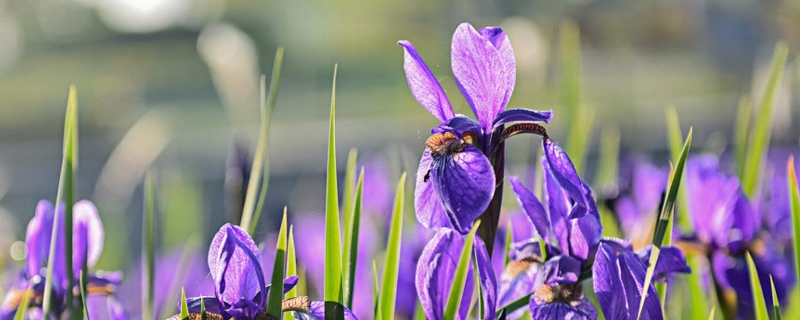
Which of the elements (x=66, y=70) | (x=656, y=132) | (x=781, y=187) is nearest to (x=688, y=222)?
(x=781, y=187)

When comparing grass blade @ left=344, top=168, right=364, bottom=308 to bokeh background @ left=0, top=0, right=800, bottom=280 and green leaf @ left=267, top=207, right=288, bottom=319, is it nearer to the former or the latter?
green leaf @ left=267, top=207, right=288, bottom=319

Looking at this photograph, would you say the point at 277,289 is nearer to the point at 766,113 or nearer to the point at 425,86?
the point at 425,86

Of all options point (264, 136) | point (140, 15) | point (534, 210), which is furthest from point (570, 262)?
point (140, 15)

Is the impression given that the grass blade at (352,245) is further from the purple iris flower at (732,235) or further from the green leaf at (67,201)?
the purple iris flower at (732,235)

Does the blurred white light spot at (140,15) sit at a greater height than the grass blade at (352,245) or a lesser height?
greater

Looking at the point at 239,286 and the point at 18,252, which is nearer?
Result: the point at 239,286

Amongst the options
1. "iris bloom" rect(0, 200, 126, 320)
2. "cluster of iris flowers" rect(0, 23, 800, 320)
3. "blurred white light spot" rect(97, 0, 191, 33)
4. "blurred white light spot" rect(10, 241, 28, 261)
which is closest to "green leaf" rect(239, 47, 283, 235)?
"cluster of iris flowers" rect(0, 23, 800, 320)

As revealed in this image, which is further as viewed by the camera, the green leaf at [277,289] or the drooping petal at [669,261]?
the drooping petal at [669,261]

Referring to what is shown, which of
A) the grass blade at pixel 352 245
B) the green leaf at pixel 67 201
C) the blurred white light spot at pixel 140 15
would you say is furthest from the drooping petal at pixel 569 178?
the blurred white light spot at pixel 140 15
